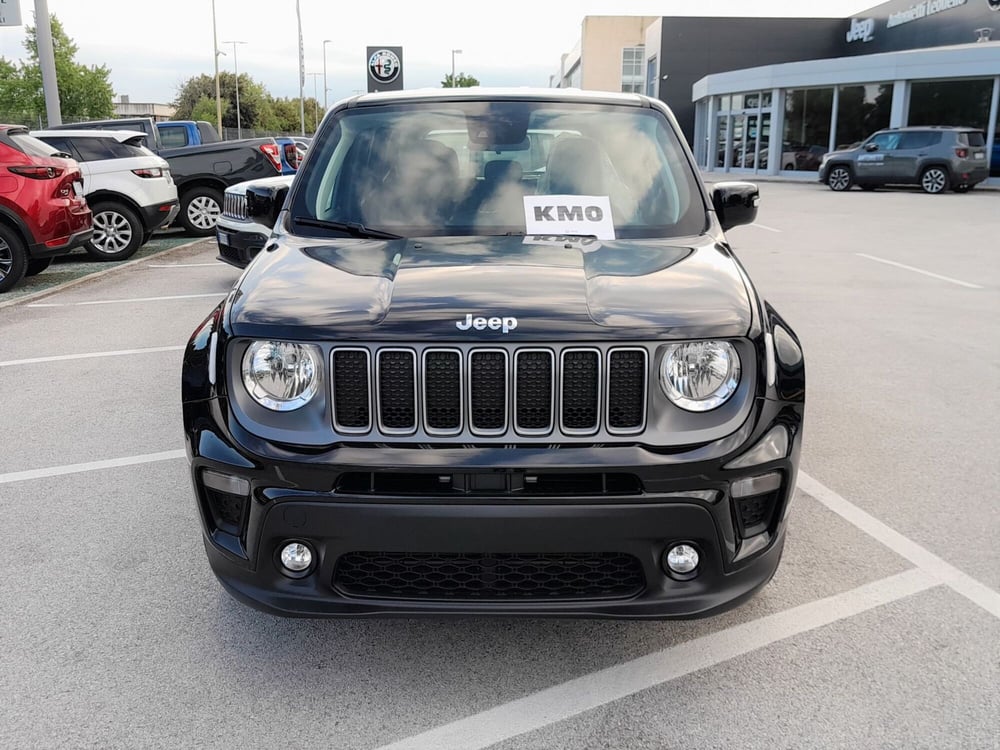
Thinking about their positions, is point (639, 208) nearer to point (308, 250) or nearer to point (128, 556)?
point (308, 250)

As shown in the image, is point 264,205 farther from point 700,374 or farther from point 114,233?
point 114,233

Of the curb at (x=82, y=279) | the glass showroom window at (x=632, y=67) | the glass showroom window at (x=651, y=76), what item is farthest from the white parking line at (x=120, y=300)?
the glass showroom window at (x=632, y=67)

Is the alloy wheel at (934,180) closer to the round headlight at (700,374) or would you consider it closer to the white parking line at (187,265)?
the white parking line at (187,265)

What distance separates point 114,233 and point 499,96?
10.5 metres

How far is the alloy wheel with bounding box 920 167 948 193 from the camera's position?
974 inches

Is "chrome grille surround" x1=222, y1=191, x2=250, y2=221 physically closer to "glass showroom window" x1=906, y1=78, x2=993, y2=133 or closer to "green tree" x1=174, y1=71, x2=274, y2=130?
"glass showroom window" x1=906, y1=78, x2=993, y2=133

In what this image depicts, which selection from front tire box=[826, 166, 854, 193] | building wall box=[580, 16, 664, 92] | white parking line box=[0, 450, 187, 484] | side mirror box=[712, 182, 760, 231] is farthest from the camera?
building wall box=[580, 16, 664, 92]

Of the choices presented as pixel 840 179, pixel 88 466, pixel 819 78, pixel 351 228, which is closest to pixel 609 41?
pixel 819 78

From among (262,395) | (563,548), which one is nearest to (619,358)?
(563,548)

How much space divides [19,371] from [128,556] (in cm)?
381

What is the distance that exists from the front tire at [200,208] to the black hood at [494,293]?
13104 mm

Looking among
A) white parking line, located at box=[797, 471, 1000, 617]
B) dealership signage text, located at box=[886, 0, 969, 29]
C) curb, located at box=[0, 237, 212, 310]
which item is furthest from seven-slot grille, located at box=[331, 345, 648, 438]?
dealership signage text, located at box=[886, 0, 969, 29]

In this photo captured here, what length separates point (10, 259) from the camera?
10031mm

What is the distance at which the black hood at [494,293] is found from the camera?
254 centimetres
